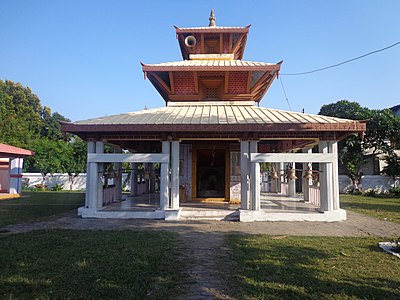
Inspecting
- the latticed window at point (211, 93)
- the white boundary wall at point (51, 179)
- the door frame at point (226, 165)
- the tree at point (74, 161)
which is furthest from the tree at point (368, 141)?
the tree at point (74, 161)

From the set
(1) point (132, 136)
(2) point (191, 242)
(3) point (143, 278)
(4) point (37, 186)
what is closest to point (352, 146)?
(1) point (132, 136)

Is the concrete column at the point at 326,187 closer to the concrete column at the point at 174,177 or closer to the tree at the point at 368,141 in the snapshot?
the concrete column at the point at 174,177

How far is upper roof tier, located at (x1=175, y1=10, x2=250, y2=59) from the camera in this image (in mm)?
13977

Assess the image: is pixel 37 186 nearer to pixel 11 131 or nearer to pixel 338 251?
pixel 11 131

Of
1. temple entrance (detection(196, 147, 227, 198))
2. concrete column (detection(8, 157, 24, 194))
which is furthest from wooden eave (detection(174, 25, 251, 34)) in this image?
concrete column (detection(8, 157, 24, 194))

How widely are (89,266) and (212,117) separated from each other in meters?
6.72

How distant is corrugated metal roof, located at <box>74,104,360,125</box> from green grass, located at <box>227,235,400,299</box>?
13.6 ft

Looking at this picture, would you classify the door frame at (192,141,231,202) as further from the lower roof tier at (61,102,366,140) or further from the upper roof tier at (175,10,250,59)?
the upper roof tier at (175,10,250,59)

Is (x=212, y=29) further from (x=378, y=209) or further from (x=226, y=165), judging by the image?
(x=378, y=209)

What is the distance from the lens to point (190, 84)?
1293cm

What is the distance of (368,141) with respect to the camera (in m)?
25.0

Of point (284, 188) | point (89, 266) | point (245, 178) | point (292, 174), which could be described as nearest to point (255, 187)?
point (245, 178)

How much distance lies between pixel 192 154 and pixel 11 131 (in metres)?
24.0

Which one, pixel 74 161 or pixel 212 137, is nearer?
pixel 212 137
